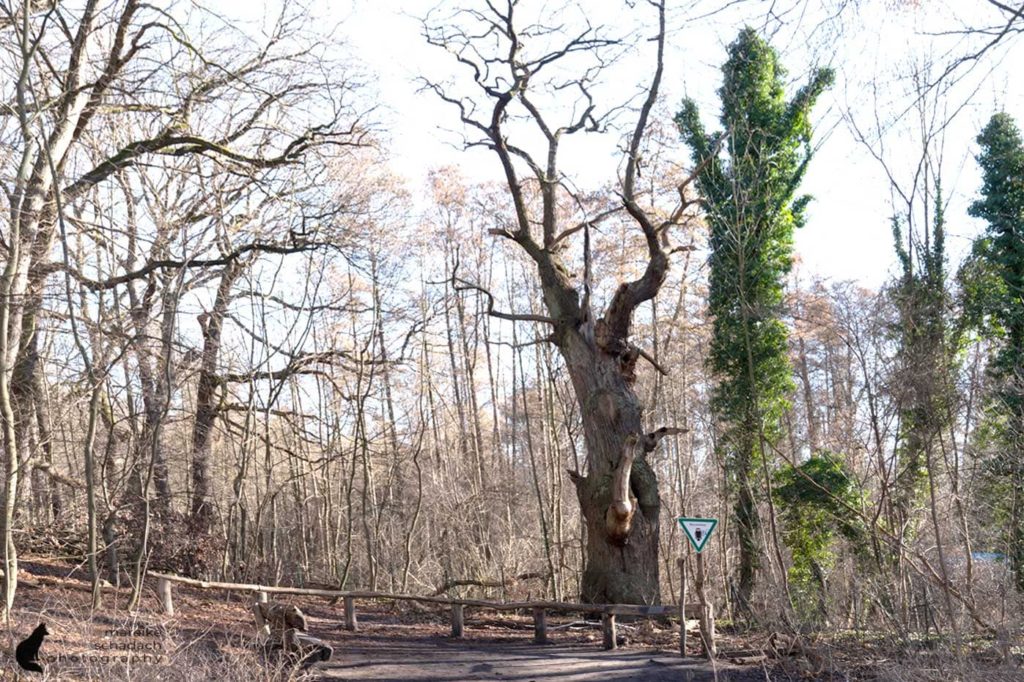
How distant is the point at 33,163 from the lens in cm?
1264

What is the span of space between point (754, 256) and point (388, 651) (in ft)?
36.1

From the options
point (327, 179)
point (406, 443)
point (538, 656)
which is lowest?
point (538, 656)

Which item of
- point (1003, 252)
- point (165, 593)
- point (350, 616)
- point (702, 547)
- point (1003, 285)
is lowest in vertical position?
point (350, 616)

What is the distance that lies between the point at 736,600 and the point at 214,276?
11.4 m

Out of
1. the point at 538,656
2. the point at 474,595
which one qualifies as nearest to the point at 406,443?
the point at 474,595

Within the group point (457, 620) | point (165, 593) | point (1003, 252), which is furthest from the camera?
point (1003, 252)

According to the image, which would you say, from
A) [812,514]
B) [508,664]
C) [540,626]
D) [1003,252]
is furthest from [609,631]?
[1003,252]

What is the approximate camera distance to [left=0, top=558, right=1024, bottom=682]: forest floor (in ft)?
28.4

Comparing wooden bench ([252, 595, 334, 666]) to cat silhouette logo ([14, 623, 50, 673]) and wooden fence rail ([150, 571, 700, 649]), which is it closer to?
cat silhouette logo ([14, 623, 50, 673])

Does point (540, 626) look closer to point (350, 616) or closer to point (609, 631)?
point (609, 631)

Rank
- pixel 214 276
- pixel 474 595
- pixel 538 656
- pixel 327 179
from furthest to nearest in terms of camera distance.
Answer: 1. pixel 474 595
2. pixel 214 276
3. pixel 327 179
4. pixel 538 656

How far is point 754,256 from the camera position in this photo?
19828 mm

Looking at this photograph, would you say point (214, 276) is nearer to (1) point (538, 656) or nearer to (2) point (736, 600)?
(1) point (538, 656)

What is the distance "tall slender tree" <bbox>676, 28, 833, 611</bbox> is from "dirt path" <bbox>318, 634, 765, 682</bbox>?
7.32 m
